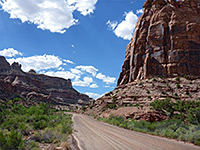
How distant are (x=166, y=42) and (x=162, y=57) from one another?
274 inches

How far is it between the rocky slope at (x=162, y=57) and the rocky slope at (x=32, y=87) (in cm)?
4450

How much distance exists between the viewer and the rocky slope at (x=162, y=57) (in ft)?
149

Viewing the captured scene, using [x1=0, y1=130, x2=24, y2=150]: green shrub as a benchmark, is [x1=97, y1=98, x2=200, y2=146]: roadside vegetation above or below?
above

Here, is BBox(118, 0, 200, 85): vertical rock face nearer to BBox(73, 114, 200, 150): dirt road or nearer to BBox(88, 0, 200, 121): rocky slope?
BBox(88, 0, 200, 121): rocky slope

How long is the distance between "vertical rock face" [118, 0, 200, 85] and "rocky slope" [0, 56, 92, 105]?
53.2m

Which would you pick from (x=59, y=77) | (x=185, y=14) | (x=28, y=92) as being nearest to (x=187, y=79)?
(x=185, y=14)

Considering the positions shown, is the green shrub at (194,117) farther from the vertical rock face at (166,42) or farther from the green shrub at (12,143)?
the vertical rock face at (166,42)

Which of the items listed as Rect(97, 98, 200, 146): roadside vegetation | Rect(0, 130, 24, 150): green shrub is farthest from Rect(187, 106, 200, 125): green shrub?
Rect(0, 130, 24, 150): green shrub

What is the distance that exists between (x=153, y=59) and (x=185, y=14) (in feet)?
82.7

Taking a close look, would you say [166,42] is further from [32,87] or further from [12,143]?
[32,87]

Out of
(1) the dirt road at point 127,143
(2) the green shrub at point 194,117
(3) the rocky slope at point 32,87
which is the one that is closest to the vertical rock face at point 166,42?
(2) the green shrub at point 194,117

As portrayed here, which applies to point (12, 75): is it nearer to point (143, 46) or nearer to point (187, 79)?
point (143, 46)

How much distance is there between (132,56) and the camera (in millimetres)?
69062

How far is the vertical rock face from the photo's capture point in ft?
185
